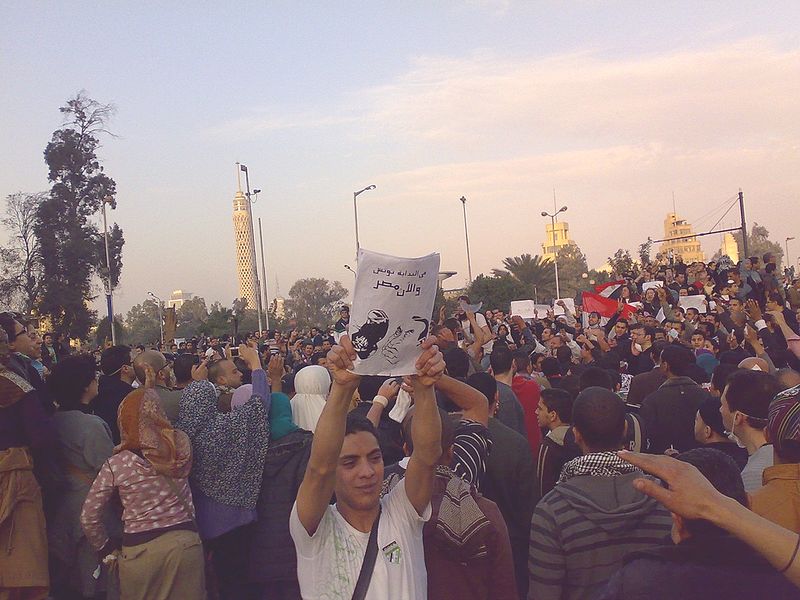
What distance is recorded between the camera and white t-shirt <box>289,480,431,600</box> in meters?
3.11

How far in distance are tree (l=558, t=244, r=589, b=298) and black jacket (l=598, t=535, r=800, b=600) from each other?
73483 mm

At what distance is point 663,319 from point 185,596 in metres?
11.9

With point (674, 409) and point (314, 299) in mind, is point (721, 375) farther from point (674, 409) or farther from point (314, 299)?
point (314, 299)

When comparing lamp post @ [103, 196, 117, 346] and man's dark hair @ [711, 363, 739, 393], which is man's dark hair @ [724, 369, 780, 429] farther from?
lamp post @ [103, 196, 117, 346]

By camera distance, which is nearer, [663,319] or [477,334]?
[477,334]

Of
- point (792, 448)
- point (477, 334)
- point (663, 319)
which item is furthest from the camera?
point (663, 319)

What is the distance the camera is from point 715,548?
2.32m

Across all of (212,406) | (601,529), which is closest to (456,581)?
(601,529)

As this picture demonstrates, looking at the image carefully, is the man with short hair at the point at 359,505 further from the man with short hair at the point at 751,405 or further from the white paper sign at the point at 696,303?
the white paper sign at the point at 696,303

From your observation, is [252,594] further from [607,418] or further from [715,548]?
[715,548]

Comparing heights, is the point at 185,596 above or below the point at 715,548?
below

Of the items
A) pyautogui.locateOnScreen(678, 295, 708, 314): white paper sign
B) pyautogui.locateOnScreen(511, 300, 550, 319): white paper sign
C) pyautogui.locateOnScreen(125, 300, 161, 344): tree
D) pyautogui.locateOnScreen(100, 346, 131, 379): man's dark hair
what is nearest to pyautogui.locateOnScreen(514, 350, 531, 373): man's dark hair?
pyautogui.locateOnScreen(100, 346, 131, 379): man's dark hair

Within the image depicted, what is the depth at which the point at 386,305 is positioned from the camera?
2.86 meters

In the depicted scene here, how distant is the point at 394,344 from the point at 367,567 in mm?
860
